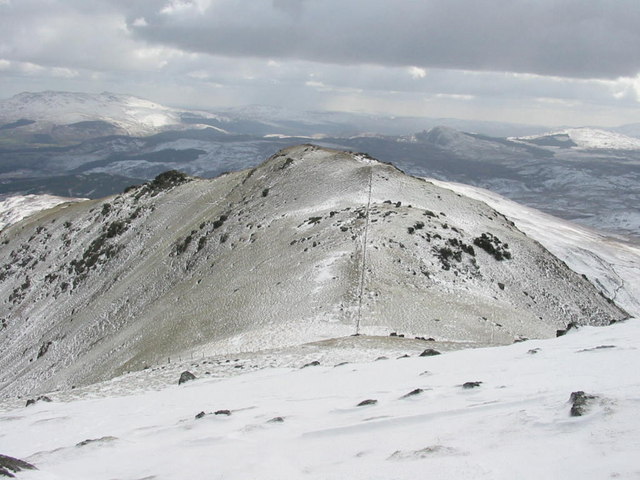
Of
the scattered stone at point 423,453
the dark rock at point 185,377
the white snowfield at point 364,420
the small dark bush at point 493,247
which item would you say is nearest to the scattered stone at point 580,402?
the white snowfield at point 364,420

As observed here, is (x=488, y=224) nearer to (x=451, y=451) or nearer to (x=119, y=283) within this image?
(x=119, y=283)

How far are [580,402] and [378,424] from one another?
430 centimetres

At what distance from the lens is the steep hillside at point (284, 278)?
3306 centimetres

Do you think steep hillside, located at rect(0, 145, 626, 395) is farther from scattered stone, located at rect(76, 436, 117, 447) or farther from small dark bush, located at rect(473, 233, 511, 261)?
scattered stone, located at rect(76, 436, 117, 447)

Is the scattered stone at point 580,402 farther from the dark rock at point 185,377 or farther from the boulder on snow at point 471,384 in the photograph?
the dark rock at point 185,377

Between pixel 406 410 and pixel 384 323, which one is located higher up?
pixel 406 410

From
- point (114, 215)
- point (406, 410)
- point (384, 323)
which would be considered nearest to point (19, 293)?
point (114, 215)

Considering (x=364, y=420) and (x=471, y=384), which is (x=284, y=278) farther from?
(x=364, y=420)

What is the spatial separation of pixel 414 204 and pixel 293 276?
22.6 metres

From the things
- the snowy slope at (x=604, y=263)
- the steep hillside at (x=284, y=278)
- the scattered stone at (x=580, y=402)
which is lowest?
the snowy slope at (x=604, y=263)

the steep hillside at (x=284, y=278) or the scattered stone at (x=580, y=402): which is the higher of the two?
the scattered stone at (x=580, y=402)

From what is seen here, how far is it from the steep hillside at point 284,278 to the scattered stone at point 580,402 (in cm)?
1875

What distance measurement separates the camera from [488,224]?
56094 mm

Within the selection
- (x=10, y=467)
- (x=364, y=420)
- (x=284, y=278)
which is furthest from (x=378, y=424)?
(x=284, y=278)
